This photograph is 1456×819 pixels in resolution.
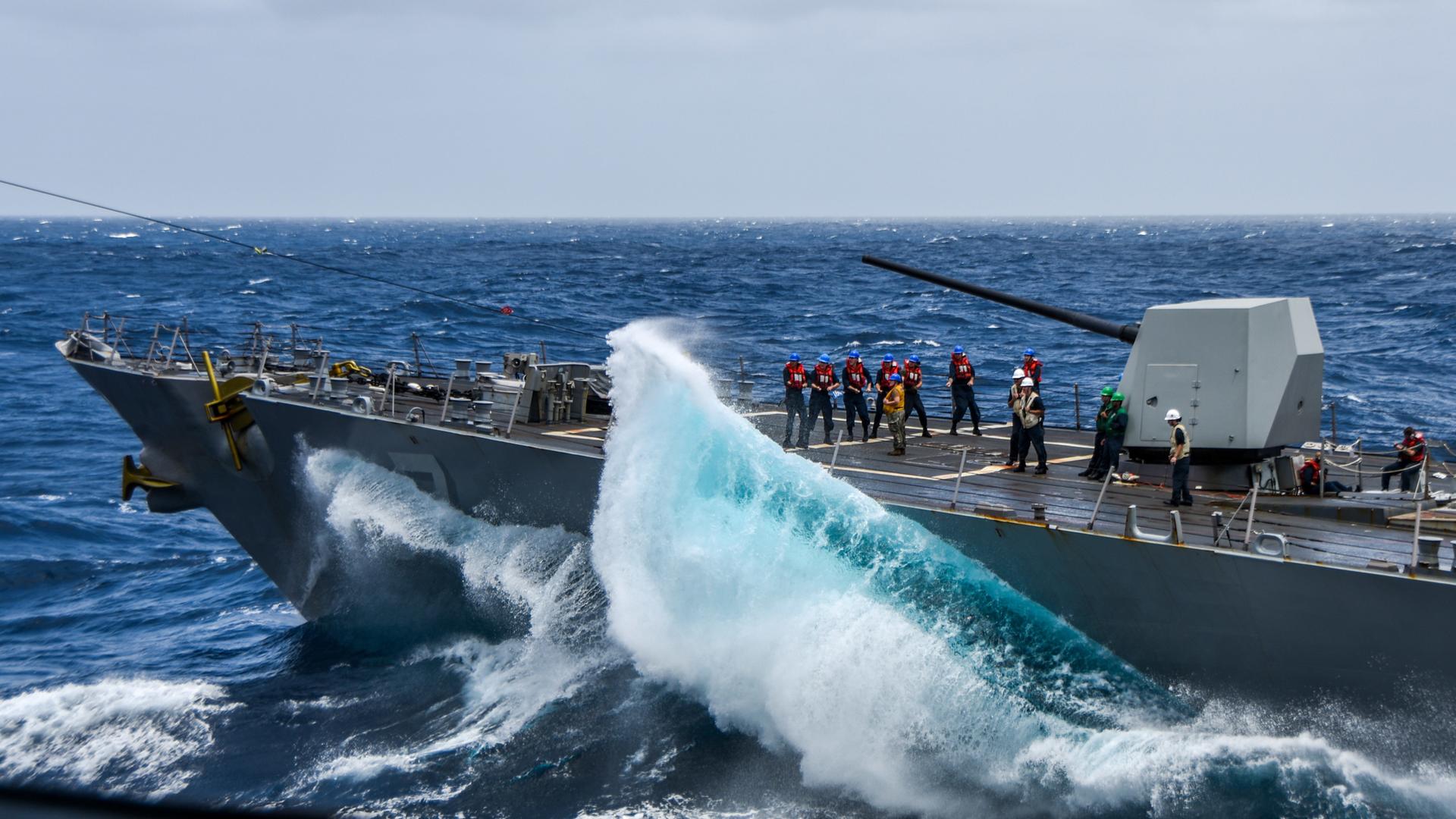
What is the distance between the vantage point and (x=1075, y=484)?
1817cm

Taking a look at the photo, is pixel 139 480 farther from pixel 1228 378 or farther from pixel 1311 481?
pixel 1311 481

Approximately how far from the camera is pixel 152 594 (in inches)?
963

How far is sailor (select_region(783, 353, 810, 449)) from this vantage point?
1983 cm

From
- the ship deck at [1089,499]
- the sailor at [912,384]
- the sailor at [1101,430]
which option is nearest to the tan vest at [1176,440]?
the ship deck at [1089,499]

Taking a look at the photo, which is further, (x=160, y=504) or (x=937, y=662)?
(x=160, y=504)

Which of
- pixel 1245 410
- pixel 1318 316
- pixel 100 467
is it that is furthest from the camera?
pixel 1318 316

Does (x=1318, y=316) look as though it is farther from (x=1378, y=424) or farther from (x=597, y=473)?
(x=597, y=473)

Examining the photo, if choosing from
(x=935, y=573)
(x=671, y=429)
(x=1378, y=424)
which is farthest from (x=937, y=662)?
(x=1378, y=424)

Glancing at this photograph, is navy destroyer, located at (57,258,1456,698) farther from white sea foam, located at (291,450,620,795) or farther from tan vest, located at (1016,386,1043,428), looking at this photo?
tan vest, located at (1016,386,1043,428)

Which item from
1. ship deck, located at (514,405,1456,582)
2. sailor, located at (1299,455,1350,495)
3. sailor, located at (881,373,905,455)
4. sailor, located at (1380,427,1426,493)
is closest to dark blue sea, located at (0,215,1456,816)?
ship deck, located at (514,405,1456,582)

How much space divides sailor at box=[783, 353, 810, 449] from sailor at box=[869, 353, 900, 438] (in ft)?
3.98

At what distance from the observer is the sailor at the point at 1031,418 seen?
59.2 feet

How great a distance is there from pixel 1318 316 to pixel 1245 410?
169ft

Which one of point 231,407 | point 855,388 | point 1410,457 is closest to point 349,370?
point 231,407
